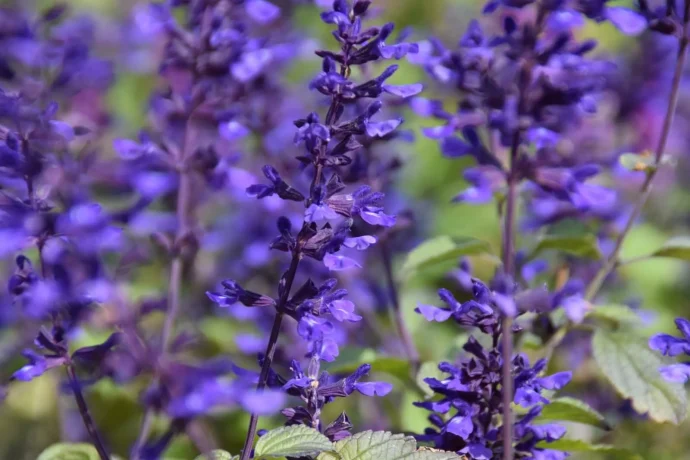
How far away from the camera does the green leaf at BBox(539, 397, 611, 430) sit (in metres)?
1.62

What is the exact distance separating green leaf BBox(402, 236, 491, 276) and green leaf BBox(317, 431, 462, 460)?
1.97 feet

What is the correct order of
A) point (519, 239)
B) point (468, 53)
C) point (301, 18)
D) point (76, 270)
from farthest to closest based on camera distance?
point (301, 18), point (519, 239), point (468, 53), point (76, 270)

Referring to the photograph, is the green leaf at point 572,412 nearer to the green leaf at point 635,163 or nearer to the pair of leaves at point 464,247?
the pair of leaves at point 464,247

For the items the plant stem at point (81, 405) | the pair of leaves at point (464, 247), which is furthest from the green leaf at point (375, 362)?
the plant stem at point (81, 405)

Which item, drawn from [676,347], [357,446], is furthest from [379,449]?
[676,347]

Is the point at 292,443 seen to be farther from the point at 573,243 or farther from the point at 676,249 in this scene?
the point at 676,249

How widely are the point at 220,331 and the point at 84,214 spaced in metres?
1.39

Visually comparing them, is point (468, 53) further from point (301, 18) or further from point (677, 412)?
point (301, 18)

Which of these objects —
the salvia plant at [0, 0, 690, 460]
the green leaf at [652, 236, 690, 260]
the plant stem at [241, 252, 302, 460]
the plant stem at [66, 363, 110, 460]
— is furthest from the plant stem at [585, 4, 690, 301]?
the plant stem at [66, 363, 110, 460]

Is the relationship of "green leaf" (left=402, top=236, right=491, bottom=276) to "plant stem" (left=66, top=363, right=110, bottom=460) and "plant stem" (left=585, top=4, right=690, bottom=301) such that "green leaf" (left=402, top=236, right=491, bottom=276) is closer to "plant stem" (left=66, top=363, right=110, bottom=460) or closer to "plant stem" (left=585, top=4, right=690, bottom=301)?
"plant stem" (left=585, top=4, right=690, bottom=301)

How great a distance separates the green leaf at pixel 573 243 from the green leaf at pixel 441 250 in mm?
171

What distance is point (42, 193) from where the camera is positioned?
1.49 m

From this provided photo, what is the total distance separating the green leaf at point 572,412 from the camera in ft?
5.33

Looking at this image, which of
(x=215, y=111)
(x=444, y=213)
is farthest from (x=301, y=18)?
(x=215, y=111)
